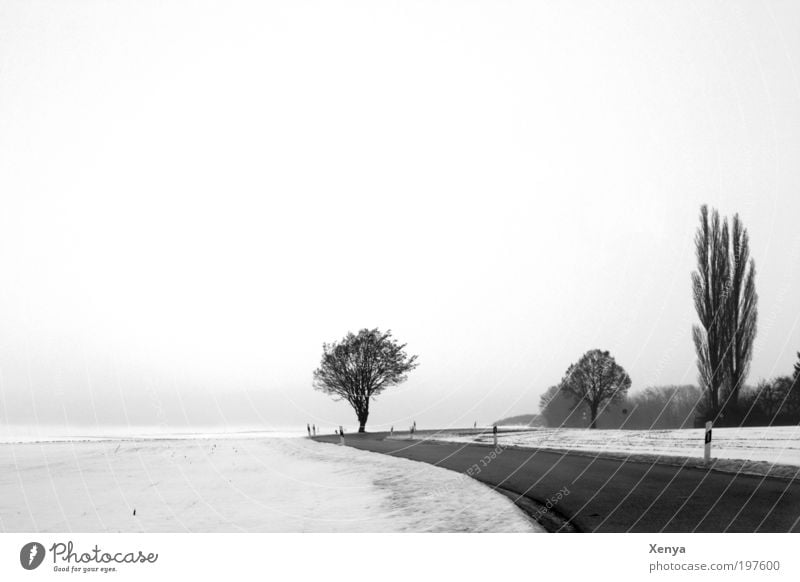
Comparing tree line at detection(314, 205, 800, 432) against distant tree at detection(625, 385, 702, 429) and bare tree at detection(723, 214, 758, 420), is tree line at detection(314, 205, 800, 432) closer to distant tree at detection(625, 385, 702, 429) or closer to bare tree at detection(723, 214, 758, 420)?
bare tree at detection(723, 214, 758, 420)

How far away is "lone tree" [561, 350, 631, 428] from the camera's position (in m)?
45.8

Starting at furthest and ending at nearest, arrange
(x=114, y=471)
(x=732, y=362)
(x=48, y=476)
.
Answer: (x=732, y=362) → (x=114, y=471) → (x=48, y=476)

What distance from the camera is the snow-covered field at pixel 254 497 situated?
6.34 metres

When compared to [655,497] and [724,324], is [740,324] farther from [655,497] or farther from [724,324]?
[655,497]

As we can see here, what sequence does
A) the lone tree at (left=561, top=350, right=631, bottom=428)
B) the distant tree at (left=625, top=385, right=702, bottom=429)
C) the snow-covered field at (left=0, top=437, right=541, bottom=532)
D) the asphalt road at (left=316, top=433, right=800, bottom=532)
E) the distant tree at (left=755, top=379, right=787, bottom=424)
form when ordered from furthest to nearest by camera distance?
the lone tree at (left=561, top=350, right=631, bottom=428) < the distant tree at (left=625, top=385, right=702, bottom=429) < the distant tree at (left=755, top=379, right=787, bottom=424) < the snow-covered field at (left=0, top=437, right=541, bottom=532) < the asphalt road at (left=316, top=433, right=800, bottom=532)

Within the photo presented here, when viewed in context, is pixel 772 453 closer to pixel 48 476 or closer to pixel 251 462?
pixel 251 462

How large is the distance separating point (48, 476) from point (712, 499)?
15.3 m

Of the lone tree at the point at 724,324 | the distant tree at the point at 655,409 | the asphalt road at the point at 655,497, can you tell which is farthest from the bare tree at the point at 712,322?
the distant tree at the point at 655,409

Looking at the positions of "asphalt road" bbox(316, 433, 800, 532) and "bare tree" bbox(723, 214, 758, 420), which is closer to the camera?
"asphalt road" bbox(316, 433, 800, 532)

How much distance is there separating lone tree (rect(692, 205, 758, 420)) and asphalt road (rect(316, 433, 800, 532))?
11.8 meters

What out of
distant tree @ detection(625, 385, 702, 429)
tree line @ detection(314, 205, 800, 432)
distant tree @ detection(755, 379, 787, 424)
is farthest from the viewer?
distant tree @ detection(625, 385, 702, 429)
